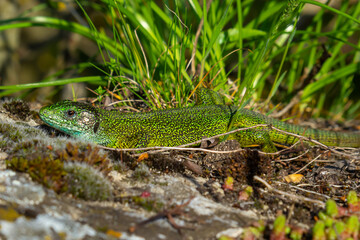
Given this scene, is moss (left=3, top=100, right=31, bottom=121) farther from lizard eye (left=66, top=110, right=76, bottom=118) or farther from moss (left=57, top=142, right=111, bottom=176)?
moss (left=57, top=142, right=111, bottom=176)

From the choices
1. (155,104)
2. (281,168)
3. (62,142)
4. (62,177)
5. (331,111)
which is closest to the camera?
(62,177)

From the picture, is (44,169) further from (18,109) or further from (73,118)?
(18,109)

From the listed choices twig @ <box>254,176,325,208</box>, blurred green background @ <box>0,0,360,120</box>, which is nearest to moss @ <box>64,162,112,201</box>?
twig @ <box>254,176,325,208</box>

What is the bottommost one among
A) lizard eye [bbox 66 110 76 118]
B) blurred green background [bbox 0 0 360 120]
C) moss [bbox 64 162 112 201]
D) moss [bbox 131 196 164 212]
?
moss [bbox 131 196 164 212]

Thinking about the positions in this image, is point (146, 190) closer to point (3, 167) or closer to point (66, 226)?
point (66, 226)

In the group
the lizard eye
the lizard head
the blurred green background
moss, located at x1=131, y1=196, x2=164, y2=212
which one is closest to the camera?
moss, located at x1=131, y1=196, x2=164, y2=212

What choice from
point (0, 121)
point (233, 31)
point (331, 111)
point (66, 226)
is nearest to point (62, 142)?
point (0, 121)

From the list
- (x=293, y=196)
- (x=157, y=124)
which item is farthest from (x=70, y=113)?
(x=293, y=196)
